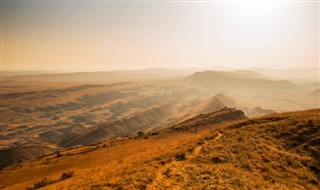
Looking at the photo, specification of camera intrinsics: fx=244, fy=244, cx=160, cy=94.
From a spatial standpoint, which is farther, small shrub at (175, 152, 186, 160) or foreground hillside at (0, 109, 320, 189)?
small shrub at (175, 152, 186, 160)

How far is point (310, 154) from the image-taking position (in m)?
16.5

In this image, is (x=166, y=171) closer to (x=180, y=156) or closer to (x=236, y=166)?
(x=180, y=156)

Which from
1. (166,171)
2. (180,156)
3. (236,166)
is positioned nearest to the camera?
(166,171)

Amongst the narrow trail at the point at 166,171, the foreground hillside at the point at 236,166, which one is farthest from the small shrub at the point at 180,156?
the narrow trail at the point at 166,171

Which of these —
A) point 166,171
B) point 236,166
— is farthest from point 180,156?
point 236,166

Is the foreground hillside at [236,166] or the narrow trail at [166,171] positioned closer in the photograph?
the narrow trail at [166,171]

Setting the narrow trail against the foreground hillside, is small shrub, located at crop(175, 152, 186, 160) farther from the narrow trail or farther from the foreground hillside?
the narrow trail

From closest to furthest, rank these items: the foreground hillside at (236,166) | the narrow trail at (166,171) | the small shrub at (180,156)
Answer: the narrow trail at (166,171) < the foreground hillside at (236,166) < the small shrub at (180,156)

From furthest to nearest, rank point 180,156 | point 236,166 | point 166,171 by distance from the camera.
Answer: point 180,156 < point 236,166 < point 166,171

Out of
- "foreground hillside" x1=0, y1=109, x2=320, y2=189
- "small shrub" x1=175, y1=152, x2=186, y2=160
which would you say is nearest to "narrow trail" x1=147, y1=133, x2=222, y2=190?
"foreground hillside" x1=0, y1=109, x2=320, y2=189

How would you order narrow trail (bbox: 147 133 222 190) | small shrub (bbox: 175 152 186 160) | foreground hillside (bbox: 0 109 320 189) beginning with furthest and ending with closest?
small shrub (bbox: 175 152 186 160) < foreground hillside (bbox: 0 109 320 189) < narrow trail (bbox: 147 133 222 190)

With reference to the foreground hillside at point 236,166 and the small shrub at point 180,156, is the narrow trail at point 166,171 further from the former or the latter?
the small shrub at point 180,156

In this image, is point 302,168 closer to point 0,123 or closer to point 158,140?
point 158,140

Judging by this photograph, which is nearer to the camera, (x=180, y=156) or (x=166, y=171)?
(x=166, y=171)
